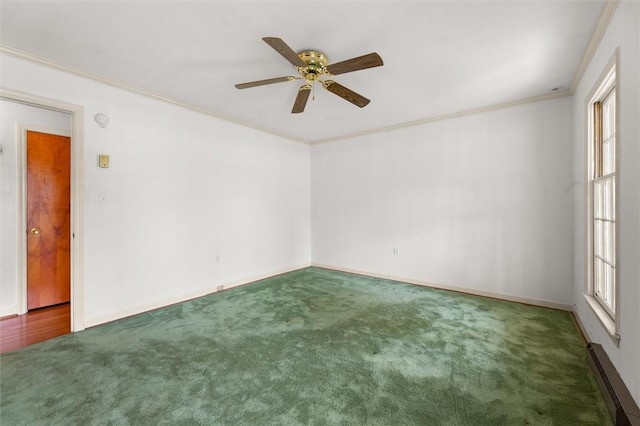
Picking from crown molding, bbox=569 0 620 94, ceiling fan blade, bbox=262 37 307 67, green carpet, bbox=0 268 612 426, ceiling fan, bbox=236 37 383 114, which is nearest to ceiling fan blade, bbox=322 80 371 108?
ceiling fan, bbox=236 37 383 114

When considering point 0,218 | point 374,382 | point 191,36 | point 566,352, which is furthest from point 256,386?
point 0,218

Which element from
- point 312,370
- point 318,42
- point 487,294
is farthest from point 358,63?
point 487,294

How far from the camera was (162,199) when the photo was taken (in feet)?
10.9

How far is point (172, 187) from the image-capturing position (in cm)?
340

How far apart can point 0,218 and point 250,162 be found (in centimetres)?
298

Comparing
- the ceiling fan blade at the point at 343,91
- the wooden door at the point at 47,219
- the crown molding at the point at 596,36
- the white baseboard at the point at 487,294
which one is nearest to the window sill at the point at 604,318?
the white baseboard at the point at 487,294

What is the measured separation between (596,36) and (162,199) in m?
4.42

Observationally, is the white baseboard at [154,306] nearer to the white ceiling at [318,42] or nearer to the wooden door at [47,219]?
the wooden door at [47,219]

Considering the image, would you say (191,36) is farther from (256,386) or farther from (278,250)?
(278,250)

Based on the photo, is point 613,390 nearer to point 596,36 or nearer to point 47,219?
point 596,36

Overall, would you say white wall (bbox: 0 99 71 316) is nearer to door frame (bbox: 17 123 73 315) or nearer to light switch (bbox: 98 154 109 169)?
door frame (bbox: 17 123 73 315)

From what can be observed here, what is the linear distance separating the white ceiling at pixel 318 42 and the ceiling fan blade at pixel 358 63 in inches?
9.2

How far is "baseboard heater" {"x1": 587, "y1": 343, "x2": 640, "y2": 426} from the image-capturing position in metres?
1.38

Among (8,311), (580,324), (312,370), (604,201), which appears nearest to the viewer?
(312,370)
